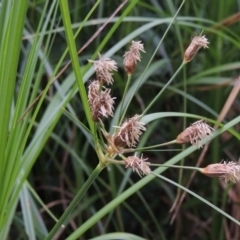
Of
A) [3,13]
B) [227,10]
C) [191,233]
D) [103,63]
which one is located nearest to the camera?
[103,63]

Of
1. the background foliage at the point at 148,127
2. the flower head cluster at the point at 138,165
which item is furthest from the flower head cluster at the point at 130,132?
the background foliage at the point at 148,127

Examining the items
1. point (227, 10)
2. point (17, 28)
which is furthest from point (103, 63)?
point (227, 10)

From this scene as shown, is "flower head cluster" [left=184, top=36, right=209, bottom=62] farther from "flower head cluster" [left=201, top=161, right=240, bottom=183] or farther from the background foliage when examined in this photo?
the background foliage

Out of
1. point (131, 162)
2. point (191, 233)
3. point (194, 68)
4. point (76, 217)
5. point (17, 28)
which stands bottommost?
point (191, 233)

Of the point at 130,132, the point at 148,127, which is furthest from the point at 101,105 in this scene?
the point at 148,127

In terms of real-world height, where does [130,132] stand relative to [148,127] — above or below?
above

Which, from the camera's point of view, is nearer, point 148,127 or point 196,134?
point 196,134

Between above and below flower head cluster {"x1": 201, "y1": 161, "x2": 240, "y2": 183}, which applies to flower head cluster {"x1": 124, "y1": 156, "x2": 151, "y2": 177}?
above

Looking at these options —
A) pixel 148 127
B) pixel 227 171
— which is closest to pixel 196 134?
pixel 227 171

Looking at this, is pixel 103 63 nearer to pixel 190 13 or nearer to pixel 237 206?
pixel 237 206

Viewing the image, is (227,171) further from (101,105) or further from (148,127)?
(148,127)

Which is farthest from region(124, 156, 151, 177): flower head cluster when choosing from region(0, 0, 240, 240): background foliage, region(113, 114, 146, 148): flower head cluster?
region(0, 0, 240, 240): background foliage
